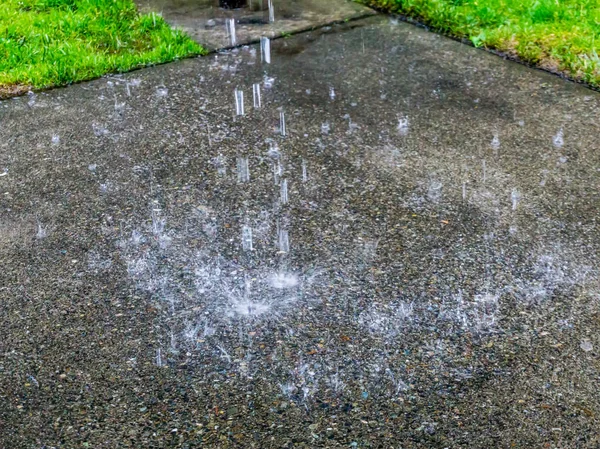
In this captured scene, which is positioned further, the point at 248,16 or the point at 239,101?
the point at 248,16

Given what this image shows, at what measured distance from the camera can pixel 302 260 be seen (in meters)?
3.34

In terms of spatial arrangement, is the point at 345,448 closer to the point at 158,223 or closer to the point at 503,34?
the point at 158,223

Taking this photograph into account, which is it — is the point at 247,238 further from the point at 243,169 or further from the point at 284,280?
the point at 243,169

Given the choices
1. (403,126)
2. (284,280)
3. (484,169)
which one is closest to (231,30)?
(403,126)

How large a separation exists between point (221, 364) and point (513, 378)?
1105 mm

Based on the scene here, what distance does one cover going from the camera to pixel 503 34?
5734mm

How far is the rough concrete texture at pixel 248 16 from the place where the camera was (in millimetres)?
5965

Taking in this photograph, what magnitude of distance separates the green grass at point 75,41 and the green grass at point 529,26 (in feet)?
6.82

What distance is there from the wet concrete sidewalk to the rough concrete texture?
0.80 m

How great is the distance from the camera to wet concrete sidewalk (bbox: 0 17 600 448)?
2.53 m

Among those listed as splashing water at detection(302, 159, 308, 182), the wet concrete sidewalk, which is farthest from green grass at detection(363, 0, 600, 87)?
splashing water at detection(302, 159, 308, 182)

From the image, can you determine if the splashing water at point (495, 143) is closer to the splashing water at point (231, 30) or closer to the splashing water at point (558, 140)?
the splashing water at point (558, 140)

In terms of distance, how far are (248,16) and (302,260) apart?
12.2 ft

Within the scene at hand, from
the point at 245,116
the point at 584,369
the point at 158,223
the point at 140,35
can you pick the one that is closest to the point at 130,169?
the point at 158,223
